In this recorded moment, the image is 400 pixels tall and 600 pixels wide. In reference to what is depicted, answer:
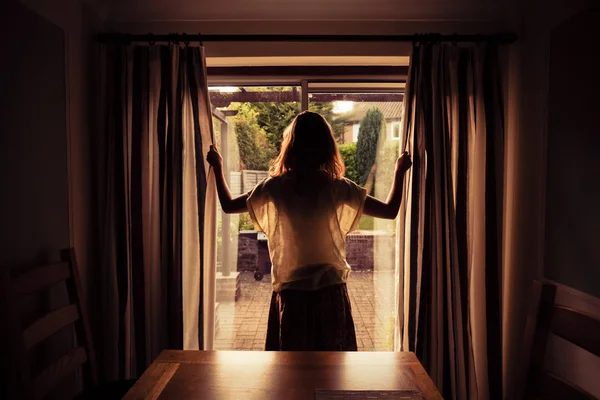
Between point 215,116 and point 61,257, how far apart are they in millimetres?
1053

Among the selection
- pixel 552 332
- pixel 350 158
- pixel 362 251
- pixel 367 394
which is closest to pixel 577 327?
pixel 552 332

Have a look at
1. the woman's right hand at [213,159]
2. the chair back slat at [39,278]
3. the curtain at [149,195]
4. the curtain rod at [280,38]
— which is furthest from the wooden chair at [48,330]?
the curtain rod at [280,38]

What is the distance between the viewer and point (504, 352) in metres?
2.04

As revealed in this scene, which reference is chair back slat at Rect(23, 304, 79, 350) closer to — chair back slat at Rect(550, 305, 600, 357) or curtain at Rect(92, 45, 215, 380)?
curtain at Rect(92, 45, 215, 380)

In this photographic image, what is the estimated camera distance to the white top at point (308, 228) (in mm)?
1390

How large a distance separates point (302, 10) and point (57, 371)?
6.30 feet

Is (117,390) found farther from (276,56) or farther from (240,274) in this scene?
(276,56)

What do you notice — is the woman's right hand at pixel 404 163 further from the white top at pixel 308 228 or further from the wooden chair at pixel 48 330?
the wooden chair at pixel 48 330

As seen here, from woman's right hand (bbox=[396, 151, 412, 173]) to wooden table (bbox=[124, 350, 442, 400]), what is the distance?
88 centimetres

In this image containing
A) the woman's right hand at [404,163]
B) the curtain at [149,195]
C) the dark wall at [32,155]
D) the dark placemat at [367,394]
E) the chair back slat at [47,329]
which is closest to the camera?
the dark placemat at [367,394]

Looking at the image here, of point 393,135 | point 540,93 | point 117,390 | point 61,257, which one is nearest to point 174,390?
point 117,390

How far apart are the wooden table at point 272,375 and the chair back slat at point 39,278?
545mm

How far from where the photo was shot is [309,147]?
1431 millimetres

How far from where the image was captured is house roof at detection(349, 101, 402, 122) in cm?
218
